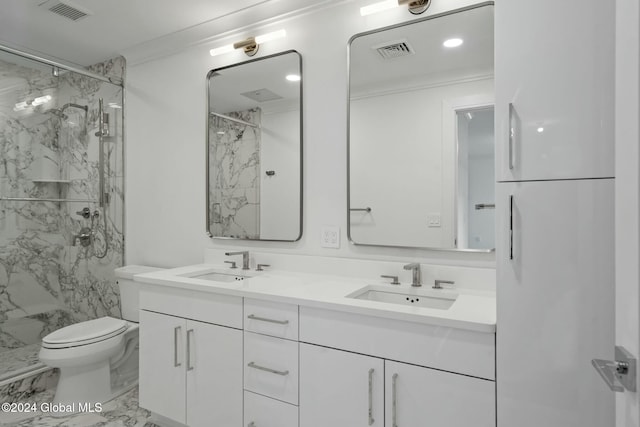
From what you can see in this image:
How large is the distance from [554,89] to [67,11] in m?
2.69

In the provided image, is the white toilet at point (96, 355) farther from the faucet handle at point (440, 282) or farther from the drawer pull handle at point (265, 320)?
the faucet handle at point (440, 282)

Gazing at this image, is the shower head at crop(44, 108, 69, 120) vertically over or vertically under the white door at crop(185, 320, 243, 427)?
over

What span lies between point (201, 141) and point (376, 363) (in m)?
1.91

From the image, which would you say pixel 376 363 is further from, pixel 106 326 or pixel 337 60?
pixel 106 326

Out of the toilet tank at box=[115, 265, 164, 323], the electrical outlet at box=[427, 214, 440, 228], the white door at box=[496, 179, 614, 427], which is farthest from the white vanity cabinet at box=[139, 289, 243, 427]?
the white door at box=[496, 179, 614, 427]

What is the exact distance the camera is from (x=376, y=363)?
141 centimetres

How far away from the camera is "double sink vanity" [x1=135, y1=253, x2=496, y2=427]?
1293mm

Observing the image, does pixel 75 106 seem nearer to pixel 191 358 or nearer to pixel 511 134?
pixel 191 358

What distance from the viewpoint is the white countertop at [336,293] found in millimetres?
1306

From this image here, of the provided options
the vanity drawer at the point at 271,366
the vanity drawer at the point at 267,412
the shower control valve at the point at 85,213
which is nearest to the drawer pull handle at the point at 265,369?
the vanity drawer at the point at 271,366

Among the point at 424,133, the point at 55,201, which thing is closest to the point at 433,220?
the point at 424,133

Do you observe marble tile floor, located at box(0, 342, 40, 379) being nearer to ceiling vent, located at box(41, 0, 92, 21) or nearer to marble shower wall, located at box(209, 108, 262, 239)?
marble shower wall, located at box(209, 108, 262, 239)

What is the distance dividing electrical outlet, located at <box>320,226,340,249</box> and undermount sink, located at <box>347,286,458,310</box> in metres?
0.37

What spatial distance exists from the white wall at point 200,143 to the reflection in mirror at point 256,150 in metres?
0.07
